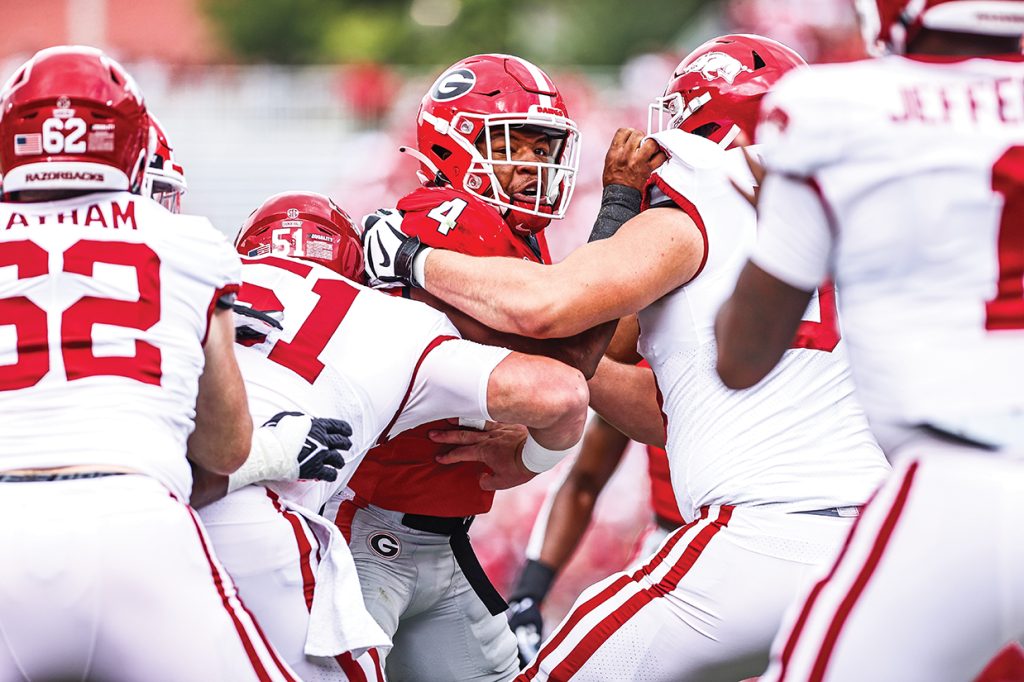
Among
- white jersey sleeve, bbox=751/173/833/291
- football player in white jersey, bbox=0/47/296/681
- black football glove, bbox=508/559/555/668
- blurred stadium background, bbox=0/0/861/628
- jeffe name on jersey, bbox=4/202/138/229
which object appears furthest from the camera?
blurred stadium background, bbox=0/0/861/628

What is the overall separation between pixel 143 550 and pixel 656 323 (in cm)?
135

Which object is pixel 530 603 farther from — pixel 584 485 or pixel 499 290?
pixel 499 290

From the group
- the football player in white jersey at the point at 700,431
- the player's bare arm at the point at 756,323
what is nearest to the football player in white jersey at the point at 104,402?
the football player in white jersey at the point at 700,431

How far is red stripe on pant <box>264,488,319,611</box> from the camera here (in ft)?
9.29

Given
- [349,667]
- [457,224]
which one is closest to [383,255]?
[457,224]

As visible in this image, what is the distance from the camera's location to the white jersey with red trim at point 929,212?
1990 millimetres

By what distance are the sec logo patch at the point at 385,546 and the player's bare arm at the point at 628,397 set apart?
653 mm

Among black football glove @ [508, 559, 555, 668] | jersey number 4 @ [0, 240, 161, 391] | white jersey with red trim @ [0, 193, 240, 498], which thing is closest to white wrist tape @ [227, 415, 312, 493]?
white jersey with red trim @ [0, 193, 240, 498]

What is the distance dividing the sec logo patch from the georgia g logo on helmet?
1.23 meters

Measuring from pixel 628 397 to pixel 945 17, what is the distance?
165cm

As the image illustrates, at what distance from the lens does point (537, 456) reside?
3275mm

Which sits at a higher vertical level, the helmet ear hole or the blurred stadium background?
the helmet ear hole

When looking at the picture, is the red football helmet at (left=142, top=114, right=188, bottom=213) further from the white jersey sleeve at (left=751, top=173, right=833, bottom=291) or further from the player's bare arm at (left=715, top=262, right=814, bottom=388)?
the white jersey sleeve at (left=751, top=173, right=833, bottom=291)

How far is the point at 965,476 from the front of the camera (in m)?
1.98
